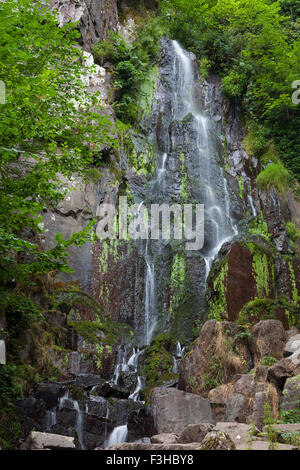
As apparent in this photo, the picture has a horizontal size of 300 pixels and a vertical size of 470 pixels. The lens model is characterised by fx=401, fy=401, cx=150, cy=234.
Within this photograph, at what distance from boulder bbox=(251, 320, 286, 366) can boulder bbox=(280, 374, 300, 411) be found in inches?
105

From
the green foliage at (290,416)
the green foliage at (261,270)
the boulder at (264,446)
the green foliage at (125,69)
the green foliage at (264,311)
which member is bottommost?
the boulder at (264,446)

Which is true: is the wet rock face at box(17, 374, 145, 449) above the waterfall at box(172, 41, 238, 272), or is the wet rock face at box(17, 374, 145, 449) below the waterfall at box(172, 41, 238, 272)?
below

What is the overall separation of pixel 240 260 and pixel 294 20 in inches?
811

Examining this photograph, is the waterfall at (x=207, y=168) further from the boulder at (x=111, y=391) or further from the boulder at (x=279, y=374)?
the boulder at (x=279, y=374)

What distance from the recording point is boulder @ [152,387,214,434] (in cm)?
832

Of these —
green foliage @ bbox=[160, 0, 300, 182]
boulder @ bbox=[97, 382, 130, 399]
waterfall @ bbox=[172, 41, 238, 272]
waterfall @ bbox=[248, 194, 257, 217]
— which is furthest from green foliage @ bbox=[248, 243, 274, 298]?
green foliage @ bbox=[160, 0, 300, 182]

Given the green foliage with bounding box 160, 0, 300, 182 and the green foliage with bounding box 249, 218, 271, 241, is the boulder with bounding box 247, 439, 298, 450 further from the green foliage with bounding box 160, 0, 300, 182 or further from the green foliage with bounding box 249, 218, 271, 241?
the green foliage with bounding box 160, 0, 300, 182

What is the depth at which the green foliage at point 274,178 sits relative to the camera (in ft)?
60.3

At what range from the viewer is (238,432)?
6031 mm

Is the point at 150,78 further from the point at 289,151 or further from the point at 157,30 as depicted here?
the point at 289,151

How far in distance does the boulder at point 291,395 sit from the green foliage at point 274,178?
12.5 m

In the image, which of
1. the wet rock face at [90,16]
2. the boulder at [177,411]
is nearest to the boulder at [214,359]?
the boulder at [177,411]

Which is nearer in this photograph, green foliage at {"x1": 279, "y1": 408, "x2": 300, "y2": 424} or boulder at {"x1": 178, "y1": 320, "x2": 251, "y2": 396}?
green foliage at {"x1": 279, "y1": 408, "x2": 300, "y2": 424}

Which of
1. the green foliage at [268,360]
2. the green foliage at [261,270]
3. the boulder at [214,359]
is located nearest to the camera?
the green foliage at [268,360]
